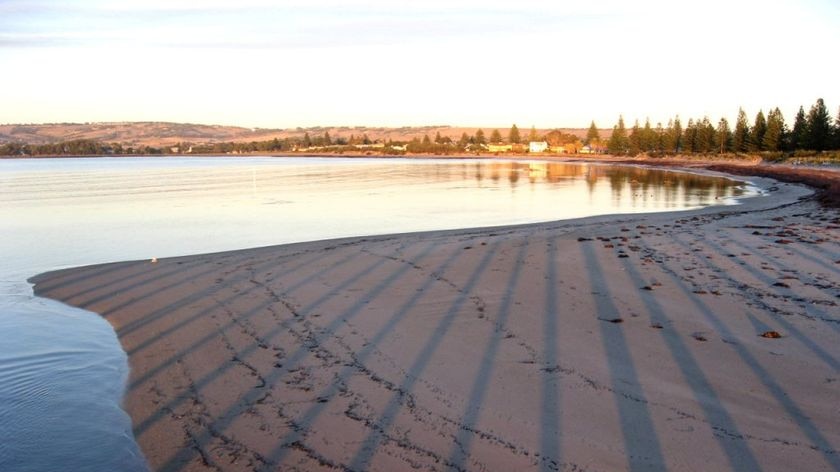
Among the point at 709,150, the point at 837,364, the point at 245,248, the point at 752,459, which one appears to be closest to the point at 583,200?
the point at 245,248

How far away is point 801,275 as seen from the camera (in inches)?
389

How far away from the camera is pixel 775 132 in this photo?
7712 cm

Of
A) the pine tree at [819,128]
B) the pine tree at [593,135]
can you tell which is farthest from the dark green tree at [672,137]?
the pine tree at [593,135]

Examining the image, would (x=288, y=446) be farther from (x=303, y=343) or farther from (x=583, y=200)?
(x=583, y=200)

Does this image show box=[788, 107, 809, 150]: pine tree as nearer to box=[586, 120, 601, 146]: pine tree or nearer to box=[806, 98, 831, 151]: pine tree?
box=[806, 98, 831, 151]: pine tree

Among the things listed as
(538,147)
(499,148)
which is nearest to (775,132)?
(538,147)

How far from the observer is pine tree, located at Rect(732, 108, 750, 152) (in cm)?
8538

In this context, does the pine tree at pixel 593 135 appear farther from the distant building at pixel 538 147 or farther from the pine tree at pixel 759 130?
the pine tree at pixel 759 130

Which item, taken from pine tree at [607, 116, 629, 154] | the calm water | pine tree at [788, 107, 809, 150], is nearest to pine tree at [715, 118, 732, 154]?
pine tree at [788, 107, 809, 150]

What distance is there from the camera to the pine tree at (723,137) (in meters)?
91.2

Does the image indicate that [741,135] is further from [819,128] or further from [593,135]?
[593,135]

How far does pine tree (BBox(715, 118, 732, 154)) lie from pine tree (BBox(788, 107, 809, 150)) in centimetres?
1528

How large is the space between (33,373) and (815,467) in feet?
24.5

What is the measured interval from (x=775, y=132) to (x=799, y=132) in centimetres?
403
